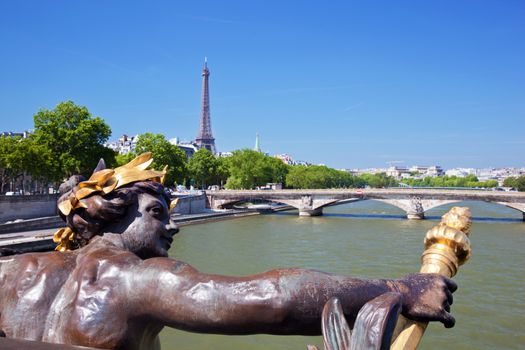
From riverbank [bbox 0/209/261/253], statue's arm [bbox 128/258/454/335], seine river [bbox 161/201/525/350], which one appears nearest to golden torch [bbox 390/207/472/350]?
statue's arm [bbox 128/258/454/335]

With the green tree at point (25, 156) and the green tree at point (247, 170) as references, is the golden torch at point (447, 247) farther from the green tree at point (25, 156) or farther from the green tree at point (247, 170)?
the green tree at point (247, 170)

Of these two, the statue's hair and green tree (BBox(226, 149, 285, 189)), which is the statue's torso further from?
green tree (BBox(226, 149, 285, 189))

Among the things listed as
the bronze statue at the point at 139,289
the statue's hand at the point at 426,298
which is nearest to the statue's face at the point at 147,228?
the bronze statue at the point at 139,289

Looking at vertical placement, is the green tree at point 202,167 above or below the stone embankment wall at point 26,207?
above

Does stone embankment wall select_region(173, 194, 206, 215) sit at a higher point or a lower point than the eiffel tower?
lower

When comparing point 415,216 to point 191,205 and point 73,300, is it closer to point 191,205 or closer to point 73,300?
point 191,205

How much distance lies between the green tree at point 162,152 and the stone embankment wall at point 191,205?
269cm

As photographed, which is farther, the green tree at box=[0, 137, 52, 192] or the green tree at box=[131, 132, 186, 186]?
the green tree at box=[131, 132, 186, 186]

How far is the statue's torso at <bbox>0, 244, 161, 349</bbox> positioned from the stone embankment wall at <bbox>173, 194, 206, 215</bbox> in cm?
3186

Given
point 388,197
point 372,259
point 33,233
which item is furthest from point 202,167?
point 372,259

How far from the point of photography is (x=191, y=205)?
37281 mm

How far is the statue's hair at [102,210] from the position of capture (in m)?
1.56

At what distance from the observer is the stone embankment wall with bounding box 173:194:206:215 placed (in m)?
34.5

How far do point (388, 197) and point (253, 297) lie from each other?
38847 millimetres
